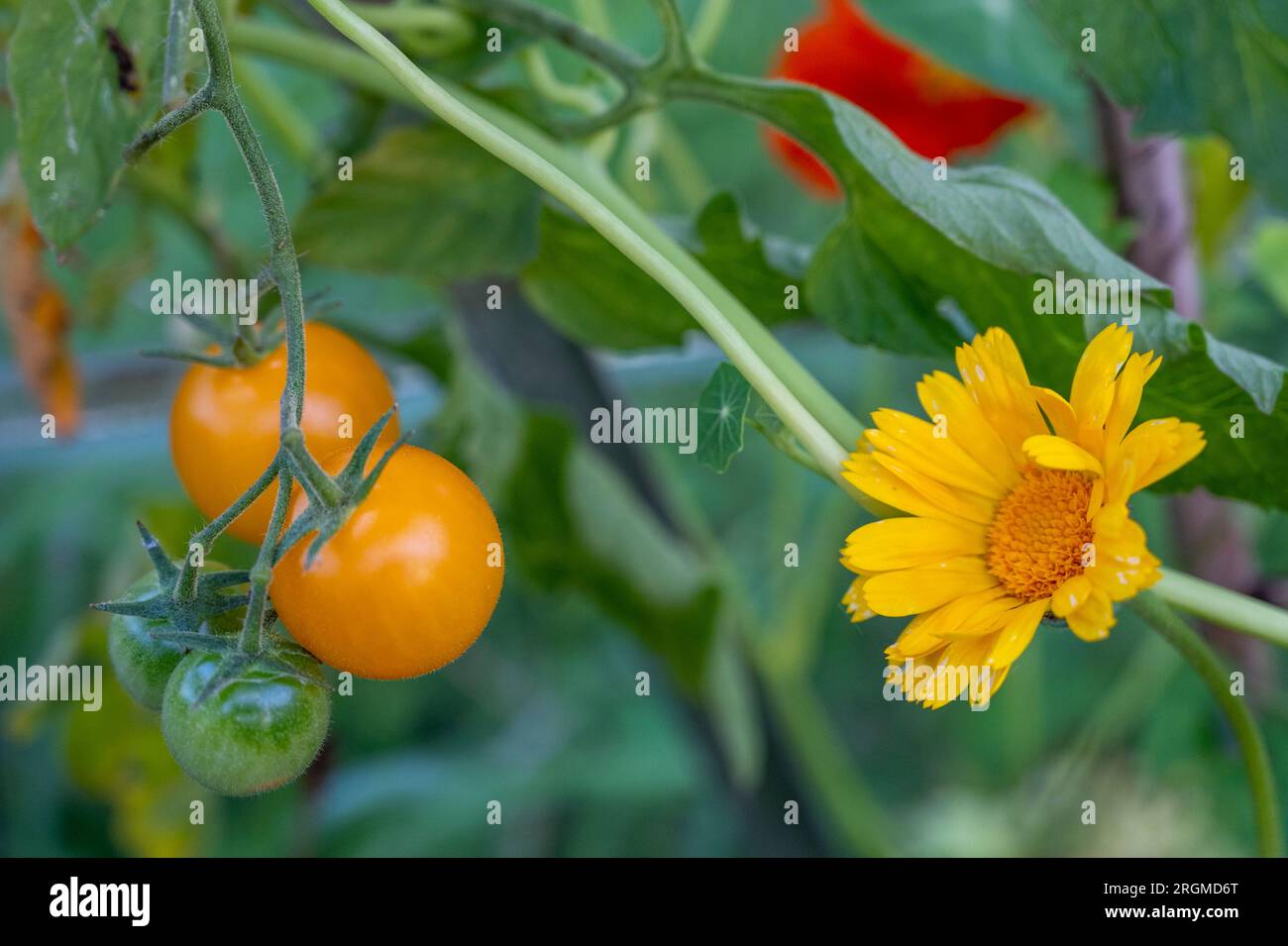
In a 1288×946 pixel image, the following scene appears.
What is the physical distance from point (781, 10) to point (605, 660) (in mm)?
536

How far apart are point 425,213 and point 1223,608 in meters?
0.26

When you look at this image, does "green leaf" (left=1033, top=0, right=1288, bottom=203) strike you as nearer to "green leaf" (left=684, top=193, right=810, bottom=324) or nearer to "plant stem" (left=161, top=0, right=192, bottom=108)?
"green leaf" (left=684, top=193, right=810, bottom=324)

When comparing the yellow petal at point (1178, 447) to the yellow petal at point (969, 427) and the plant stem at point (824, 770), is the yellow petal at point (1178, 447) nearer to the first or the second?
the yellow petal at point (969, 427)

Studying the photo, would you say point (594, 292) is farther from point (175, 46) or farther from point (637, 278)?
point (175, 46)

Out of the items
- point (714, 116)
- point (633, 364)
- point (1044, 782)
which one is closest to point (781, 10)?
point (714, 116)

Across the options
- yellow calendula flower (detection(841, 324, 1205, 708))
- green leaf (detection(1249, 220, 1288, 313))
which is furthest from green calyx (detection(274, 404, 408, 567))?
green leaf (detection(1249, 220, 1288, 313))

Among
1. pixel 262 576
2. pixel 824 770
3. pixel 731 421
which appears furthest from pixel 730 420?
pixel 824 770

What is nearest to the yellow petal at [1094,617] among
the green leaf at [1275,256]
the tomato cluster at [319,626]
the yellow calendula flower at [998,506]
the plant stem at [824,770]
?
the yellow calendula flower at [998,506]

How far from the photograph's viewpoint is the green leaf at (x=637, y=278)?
1.24 ft

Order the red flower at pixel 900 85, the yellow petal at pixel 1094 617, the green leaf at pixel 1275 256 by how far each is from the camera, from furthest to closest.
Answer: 1. the red flower at pixel 900 85
2. the green leaf at pixel 1275 256
3. the yellow petal at pixel 1094 617

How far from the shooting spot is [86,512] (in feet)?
3.16

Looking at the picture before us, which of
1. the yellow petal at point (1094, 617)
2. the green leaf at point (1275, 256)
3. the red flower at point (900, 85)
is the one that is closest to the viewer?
the yellow petal at point (1094, 617)

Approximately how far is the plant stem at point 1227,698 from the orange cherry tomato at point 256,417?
18 centimetres
